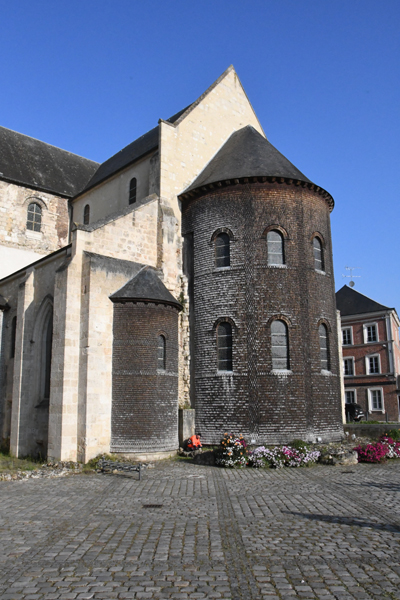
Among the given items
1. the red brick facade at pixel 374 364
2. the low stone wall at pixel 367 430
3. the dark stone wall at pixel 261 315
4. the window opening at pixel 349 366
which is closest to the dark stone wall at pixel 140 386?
the dark stone wall at pixel 261 315

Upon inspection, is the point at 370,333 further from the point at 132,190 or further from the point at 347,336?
the point at 132,190

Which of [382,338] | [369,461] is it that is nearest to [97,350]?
[369,461]

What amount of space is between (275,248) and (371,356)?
82.5 feet

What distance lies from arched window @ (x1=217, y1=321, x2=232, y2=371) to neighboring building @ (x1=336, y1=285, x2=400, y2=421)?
24.4 meters

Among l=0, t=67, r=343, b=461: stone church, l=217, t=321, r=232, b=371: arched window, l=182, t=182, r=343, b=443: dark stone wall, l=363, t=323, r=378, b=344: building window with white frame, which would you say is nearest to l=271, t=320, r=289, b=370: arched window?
l=0, t=67, r=343, b=461: stone church

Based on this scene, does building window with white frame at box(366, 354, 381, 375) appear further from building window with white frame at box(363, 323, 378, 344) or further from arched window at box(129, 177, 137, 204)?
arched window at box(129, 177, 137, 204)

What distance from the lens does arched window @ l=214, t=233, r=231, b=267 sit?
18.7m

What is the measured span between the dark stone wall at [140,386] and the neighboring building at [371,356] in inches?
1037

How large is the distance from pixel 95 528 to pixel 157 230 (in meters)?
12.7

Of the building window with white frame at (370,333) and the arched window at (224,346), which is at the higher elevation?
the building window with white frame at (370,333)

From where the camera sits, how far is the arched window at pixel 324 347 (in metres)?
18.6

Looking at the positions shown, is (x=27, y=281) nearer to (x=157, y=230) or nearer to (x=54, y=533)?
(x=157, y=230)

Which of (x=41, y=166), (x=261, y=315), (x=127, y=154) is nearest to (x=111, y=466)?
(x=261, y=315)

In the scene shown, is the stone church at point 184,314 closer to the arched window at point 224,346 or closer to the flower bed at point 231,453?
the arched window at point 224,346
